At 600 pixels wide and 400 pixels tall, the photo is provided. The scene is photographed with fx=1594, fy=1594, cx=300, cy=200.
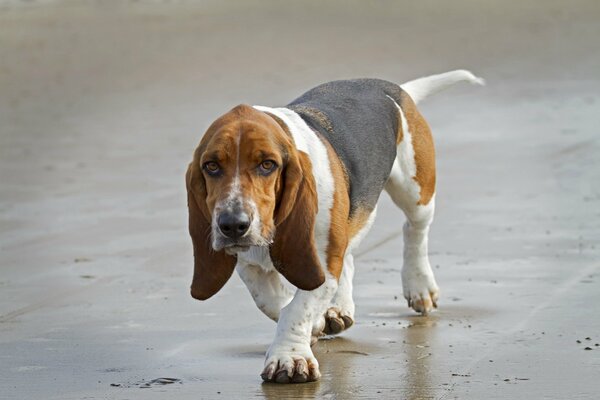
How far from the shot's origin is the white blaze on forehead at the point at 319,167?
627cm

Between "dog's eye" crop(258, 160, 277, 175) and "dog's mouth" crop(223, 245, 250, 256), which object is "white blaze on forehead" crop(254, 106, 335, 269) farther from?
"dog's mouth" crop(223, 245, 250, 256)

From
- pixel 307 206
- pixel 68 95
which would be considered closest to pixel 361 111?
pixel 307 206

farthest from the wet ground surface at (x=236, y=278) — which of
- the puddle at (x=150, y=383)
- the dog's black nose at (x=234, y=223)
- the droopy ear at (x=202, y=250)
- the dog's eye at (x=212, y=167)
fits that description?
the dog's eye at (x=212, y=167)

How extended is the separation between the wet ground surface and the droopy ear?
1.12ft

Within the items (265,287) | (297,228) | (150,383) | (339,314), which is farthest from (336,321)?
(150,383)

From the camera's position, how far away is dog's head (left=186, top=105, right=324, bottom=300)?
5.64 metres

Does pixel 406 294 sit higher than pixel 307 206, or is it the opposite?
pixel 307 206

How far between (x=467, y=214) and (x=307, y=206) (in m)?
4.02

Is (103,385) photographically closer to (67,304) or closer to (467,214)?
(67,304)

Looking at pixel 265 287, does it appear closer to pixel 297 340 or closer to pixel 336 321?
pixel 336 321

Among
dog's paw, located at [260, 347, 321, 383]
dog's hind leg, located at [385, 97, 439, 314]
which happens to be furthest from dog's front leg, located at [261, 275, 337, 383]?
dog's hind leg, located at [385, 97, 439, 314]

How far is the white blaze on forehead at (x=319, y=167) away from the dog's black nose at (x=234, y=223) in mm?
703

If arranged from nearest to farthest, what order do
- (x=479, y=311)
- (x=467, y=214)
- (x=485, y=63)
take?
(x=479, y=311) < (x=467, y=214) < (x=485, y=63)

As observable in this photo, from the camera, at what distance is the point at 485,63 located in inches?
782
